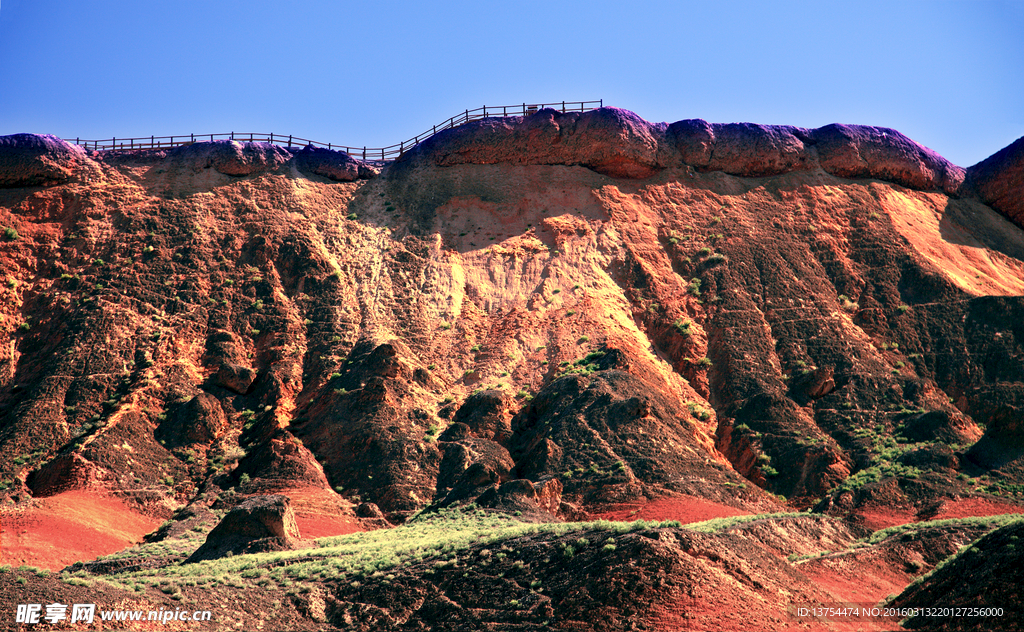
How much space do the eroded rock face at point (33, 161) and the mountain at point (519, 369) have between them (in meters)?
0.21

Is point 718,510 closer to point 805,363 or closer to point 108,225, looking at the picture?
point 805,363

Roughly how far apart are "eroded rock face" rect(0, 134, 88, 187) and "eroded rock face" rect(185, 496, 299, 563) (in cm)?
2607

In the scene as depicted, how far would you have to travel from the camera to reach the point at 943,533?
87.0ft

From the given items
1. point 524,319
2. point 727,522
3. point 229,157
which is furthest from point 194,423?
point 727,522

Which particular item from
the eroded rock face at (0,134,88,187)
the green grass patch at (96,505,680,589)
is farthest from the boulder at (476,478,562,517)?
the eroded rock face at (0,134,88,187)

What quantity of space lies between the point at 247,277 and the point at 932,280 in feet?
106

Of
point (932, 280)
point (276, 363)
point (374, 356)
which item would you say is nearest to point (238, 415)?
point (276, 363)

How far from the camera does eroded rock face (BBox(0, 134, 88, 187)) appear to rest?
4406 cm

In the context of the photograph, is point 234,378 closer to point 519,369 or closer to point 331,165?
point 519,369

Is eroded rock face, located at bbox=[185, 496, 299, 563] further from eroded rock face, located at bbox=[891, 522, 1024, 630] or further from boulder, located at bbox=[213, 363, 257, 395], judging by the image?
eroded rock face, located at bbox=[891, 522, 1024, 630]

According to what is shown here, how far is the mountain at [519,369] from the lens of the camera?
22.4m

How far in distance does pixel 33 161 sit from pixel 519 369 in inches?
1031

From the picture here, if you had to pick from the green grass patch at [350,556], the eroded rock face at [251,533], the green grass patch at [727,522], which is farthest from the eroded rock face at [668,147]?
the eroded rock face at [251,533]

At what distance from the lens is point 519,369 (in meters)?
39.1
